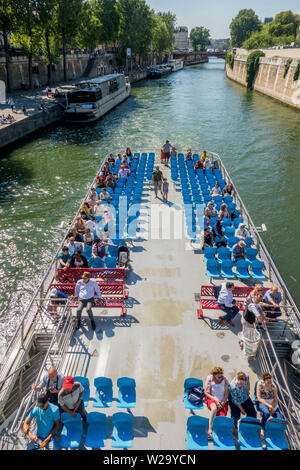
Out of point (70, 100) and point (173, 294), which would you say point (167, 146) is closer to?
point (173, 294)

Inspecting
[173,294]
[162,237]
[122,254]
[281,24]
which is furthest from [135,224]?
[281,24]

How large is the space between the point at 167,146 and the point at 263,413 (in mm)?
17377

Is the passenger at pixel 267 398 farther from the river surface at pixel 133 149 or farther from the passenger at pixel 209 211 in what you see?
the passenger at pixel 209 211

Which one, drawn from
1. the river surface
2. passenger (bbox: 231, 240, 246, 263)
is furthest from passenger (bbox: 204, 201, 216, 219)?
the river surface

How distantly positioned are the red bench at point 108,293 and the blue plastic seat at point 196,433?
3.87 metres

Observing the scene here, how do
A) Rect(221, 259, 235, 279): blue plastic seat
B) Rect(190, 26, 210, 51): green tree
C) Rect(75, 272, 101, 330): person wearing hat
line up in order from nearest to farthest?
Rect(75, 272, 101, 330): person wearing hat, Rect(221, 259, 235, 279): blue plastic seat, Rect(190, 26, 210, 51): green tree

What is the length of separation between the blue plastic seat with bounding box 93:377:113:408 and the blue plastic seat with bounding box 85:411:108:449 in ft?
1.41

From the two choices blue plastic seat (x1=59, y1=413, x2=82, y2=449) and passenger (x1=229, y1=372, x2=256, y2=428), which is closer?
blue plastic seat (x1=59, y1=413, x2=82, y2=449)

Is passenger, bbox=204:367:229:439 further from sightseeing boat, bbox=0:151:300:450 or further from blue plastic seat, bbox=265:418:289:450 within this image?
blue plastic seat, bbox=265:418:289:450

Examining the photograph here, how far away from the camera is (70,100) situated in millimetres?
39969

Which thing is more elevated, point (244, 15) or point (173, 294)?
point (244, 15)

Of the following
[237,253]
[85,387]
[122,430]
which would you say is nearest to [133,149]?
[237,253]

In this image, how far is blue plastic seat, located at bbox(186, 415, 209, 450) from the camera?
5.86 m

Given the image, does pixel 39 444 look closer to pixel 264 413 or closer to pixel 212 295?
pixel 264 413
